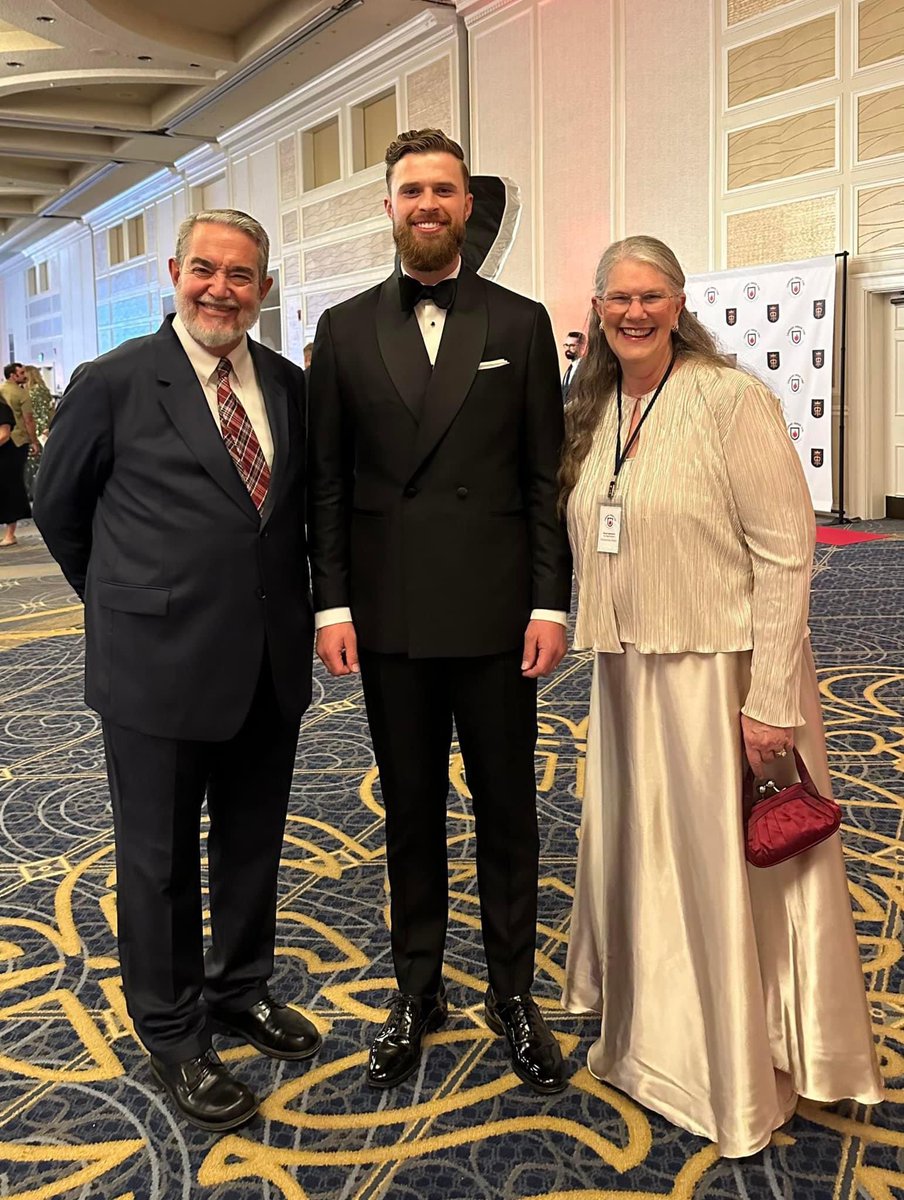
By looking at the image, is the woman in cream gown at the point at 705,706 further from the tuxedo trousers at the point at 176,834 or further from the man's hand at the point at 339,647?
the tuxedo trousers at the point at 176,834

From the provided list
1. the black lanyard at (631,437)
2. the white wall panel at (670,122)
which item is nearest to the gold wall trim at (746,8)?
the white wall panel at (670,122)

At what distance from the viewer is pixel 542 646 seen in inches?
82.4

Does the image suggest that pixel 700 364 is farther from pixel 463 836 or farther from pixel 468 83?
pixel 468 83

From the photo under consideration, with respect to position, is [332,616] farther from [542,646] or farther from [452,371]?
[452,371]

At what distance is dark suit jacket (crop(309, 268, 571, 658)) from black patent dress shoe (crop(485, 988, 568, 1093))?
29.2 inches

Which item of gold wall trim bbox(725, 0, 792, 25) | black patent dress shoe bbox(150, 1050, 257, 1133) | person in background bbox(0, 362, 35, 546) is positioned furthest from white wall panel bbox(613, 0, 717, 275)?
black patent dress shoe bbox(150, 1050, 257, 1133)

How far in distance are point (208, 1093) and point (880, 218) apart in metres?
9.24

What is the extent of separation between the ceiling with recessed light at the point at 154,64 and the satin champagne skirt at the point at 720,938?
1226 cm

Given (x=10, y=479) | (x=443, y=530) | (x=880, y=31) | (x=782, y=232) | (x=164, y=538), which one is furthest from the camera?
(x=10, y=479)

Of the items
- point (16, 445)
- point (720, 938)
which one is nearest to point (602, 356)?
point (720, 938)

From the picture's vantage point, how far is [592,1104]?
206 cm

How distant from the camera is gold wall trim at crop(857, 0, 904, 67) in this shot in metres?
8.73

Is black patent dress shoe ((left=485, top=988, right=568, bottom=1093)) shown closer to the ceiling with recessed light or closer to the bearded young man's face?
the bearded young man's face

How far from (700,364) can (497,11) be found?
1200 cm
